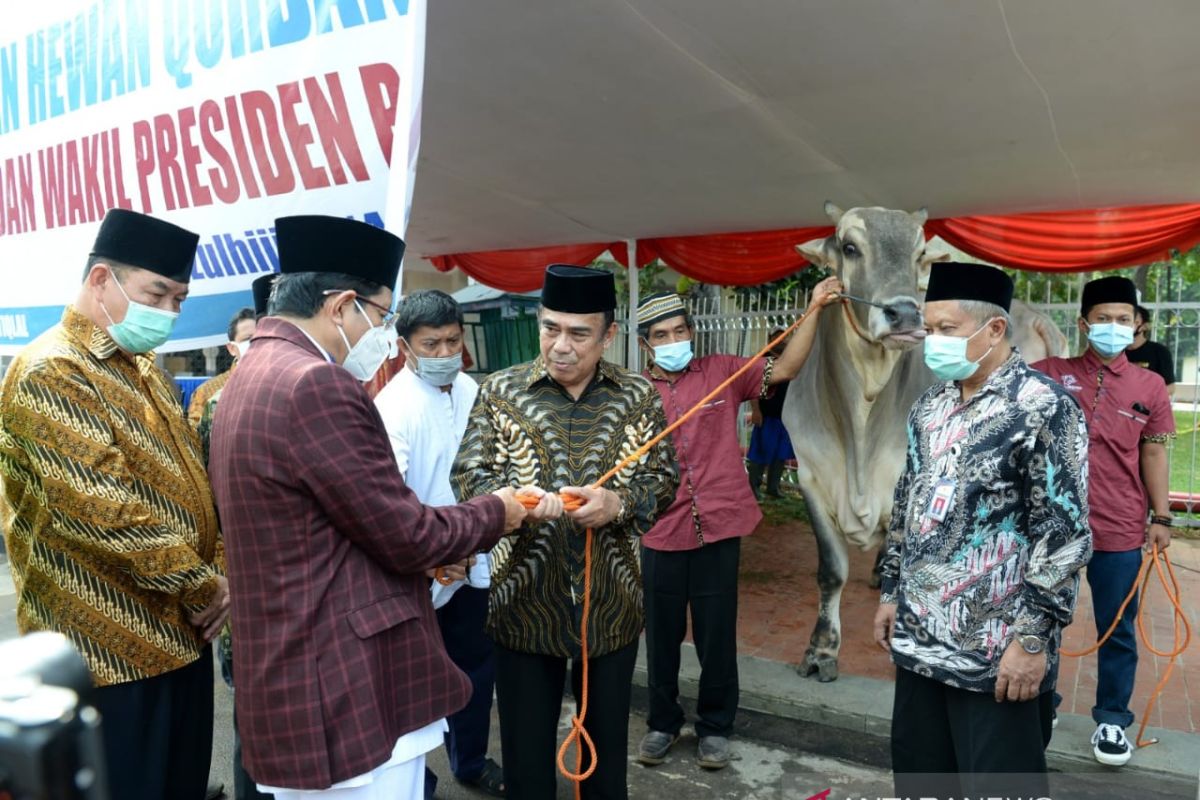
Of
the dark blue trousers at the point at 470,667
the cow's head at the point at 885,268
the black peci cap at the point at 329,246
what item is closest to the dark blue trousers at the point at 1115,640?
the cow's head at the point at 885,268

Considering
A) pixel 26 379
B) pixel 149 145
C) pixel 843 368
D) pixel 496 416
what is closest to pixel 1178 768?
pixel 843 368

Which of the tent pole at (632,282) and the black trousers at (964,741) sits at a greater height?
the tent pole at (632,282)

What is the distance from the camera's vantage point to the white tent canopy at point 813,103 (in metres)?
2.98

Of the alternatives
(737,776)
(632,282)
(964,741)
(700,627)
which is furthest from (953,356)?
(632,282)

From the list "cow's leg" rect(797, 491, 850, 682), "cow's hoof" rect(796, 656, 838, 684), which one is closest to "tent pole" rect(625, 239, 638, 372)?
"cow's leg" rect(797, 491, 850, 682)

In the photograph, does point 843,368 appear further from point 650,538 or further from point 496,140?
point 496,140

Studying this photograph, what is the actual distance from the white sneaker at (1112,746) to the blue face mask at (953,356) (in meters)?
2.16

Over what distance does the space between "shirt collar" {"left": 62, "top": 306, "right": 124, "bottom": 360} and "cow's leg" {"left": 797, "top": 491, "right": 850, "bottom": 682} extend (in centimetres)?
345

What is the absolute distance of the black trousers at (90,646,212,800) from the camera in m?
2.12

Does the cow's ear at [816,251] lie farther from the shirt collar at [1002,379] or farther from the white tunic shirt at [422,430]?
the white tunic shirt at [422,430]

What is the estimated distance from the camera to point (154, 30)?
130 inches

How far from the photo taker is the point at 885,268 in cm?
370

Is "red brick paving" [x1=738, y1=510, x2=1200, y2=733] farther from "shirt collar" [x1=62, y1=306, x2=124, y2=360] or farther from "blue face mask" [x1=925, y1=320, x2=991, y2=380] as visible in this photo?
"shirt collar" [x1=62, y1=306, x2=124, y2=360]

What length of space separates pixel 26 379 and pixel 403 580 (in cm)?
117
